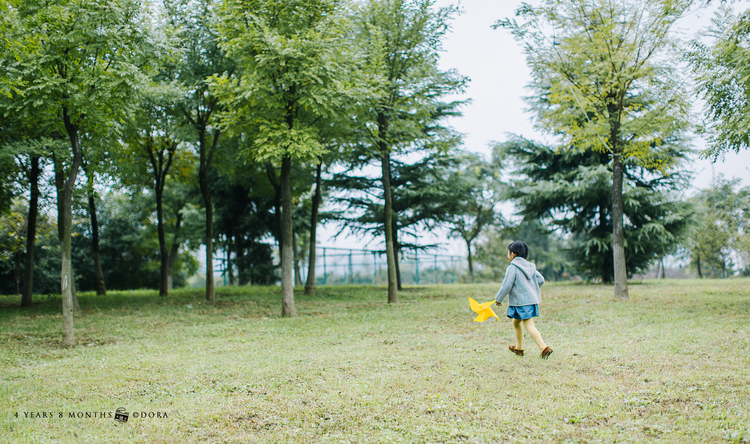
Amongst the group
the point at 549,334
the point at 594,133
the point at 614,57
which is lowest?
the point at 549,334

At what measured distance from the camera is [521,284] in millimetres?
5902

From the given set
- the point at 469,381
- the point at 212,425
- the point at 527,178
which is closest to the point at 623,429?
the point at 469,381

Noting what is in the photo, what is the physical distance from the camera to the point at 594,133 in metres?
13.5

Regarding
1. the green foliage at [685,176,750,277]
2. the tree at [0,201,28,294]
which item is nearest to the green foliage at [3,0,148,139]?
the tree at [0,201,28,294]

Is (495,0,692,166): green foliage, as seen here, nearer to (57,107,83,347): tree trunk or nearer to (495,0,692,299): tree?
(495,0,692,299): tree

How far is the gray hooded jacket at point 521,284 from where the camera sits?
5.86 meters

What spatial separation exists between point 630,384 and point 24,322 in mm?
12283

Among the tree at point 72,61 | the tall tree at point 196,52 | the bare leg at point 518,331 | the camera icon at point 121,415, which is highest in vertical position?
the tall tree at point 196,52

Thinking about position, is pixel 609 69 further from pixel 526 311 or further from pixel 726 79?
pixel 526 311

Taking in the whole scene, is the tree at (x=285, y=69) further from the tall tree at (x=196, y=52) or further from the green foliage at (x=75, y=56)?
the tall tree at (x=196, y=52)

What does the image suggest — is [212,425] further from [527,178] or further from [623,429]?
[527,178]

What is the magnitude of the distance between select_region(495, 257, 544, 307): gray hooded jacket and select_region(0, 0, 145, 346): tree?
256 inches

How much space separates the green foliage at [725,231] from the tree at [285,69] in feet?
87.5

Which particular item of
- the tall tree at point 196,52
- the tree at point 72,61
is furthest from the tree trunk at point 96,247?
the tree at point 72,61
